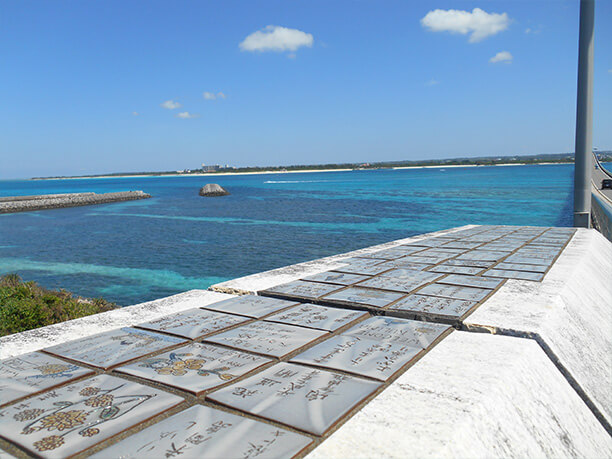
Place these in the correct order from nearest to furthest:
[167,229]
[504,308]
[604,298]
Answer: [504,308] → [604,298] → [167,229]

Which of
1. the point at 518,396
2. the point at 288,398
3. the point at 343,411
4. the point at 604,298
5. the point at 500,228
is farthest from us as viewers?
the point at 500,228

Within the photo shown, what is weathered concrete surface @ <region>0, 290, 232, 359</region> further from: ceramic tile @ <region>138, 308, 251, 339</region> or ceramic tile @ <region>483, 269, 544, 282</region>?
ceramic tile @ <region>483, 269, 544, 282</region>

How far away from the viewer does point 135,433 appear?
6.56 ft

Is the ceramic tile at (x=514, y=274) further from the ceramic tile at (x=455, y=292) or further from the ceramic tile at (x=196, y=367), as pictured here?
the ceramic tile at (x=196, y=367)

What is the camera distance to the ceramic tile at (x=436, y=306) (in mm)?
3492

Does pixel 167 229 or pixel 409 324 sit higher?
pixel 409 324

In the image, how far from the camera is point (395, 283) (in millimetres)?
4594

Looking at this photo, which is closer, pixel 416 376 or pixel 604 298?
pixel 416 376

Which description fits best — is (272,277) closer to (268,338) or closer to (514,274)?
(268,338)

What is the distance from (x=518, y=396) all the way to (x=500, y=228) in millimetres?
7852

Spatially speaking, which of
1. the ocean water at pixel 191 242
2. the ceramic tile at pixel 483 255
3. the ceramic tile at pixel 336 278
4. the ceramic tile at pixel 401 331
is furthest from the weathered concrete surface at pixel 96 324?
the ocean water at pixel 191 242

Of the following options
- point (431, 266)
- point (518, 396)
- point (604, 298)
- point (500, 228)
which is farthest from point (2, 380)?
point (500, 228)

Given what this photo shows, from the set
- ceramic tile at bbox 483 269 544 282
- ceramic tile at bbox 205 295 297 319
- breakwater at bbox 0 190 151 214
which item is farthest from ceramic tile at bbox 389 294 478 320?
breakwater at bbox 0 190 151 214

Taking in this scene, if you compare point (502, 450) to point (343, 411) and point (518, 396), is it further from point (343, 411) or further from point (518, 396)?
point (343, 411)
